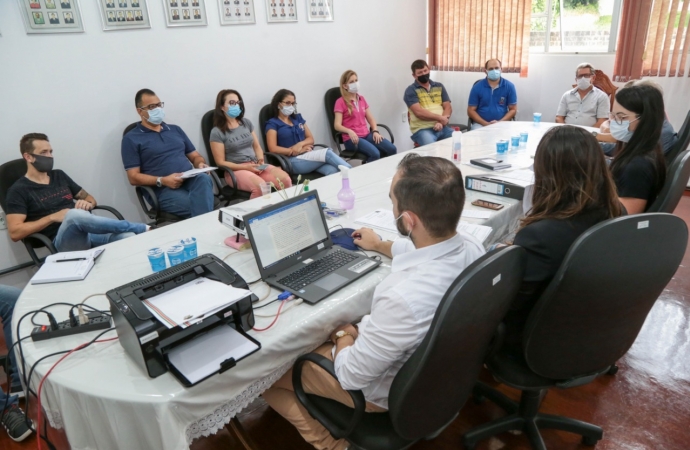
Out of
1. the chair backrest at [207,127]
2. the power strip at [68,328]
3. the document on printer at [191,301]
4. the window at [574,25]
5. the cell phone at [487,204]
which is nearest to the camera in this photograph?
the document on printer at [191,301]

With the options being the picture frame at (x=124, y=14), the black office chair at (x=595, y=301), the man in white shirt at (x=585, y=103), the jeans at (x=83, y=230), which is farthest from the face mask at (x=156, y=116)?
the man in white shirt at (x=585, y=103)

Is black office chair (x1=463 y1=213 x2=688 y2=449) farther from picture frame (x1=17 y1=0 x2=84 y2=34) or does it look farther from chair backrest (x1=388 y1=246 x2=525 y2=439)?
picture frame (x1=17 y1=0 x2=84 y2=34)

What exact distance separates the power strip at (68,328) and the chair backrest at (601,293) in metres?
1.28

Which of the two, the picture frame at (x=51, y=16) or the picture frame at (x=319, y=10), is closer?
the picture frame at (x=51, y=16)

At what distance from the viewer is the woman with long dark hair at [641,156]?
6.38ft

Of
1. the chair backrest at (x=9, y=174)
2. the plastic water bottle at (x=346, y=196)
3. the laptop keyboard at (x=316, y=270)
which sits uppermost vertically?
the chair backrest at (x=9, y=174)

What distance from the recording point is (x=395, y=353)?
44.5 inches

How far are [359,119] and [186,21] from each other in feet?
6.06

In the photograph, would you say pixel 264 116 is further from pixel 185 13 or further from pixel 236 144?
pixel 185 13

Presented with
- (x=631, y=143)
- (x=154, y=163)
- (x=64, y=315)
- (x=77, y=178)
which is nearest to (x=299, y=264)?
(x=64, y=315)

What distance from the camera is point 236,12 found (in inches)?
149

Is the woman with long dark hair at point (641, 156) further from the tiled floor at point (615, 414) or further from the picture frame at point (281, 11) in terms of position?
the picture frame at point (281, 11)

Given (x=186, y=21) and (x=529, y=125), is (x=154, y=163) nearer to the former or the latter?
(x=186, y=21)

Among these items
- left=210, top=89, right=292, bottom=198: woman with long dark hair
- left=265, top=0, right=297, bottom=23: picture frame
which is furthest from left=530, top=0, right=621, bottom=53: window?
left=210, top=89, right=292, bottom=198: woman with long dark hair
